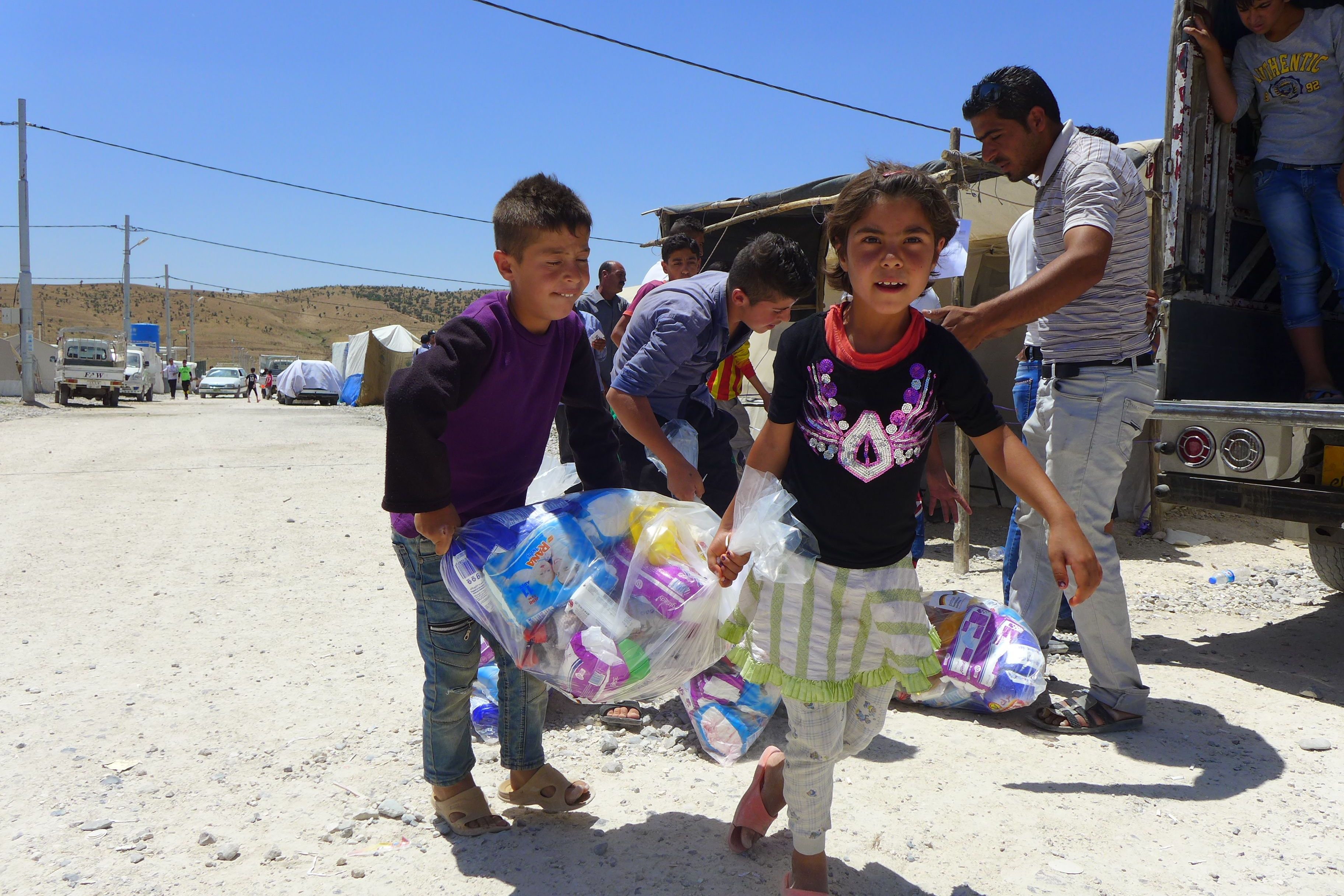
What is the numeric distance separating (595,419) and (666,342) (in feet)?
1.86

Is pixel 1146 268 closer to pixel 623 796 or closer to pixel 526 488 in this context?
pixel 526 488

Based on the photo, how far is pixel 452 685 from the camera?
7.32 feet

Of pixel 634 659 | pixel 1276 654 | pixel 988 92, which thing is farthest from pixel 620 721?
pixel 1276 654

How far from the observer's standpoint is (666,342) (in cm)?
296

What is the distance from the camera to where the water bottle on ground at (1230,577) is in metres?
5.28

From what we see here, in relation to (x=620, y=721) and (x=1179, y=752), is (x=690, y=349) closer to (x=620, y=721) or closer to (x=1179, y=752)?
(x=620, y=721)

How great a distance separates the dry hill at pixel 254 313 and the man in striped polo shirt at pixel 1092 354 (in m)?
76.7

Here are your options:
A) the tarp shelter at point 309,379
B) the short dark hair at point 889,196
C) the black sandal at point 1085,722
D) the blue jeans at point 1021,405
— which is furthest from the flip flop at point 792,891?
the tarp shelter at point 309,379

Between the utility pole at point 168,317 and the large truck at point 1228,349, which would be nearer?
the large truck at point 1228,349

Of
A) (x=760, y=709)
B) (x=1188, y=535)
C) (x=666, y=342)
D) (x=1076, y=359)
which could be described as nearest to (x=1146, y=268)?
(x=1076, y=359)

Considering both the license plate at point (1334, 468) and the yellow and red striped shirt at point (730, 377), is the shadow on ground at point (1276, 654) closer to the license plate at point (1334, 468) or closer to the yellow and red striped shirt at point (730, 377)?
the license plate at point (1334, 468)

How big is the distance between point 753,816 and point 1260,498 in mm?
2534

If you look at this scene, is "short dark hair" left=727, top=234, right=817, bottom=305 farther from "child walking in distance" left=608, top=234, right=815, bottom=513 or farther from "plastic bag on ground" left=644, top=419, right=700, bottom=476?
"plastic bag on ground" left=644, top=419, right=700, bottom=476

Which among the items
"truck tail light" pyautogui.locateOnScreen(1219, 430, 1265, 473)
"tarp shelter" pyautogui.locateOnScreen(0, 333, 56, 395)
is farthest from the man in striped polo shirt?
"tarp shelter" pyautogui.locateOnScreen(0, 333, 56, 395)
